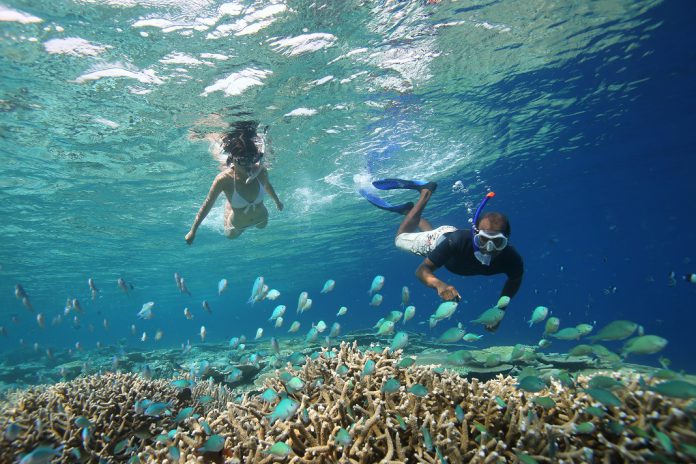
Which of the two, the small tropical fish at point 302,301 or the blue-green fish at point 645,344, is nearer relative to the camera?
the blue-green fish at point 645,344

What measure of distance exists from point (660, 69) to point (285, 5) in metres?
18.5

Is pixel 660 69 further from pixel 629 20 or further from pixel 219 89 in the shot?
pixel 219 89

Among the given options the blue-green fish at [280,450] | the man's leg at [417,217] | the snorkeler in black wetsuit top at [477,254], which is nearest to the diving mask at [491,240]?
the snorkeler in black wetsuit top at [477,254]

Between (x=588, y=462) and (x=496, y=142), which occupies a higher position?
(x=496, y=142)

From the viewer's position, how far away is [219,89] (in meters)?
11.7

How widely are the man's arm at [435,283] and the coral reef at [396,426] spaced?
5.18 feet

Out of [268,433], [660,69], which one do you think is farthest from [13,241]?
[660,69]

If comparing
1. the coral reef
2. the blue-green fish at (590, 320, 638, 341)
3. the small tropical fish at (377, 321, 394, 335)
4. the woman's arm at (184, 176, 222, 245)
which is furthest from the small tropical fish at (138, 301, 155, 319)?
the blue-green fish at (590, 320, 638, 341)

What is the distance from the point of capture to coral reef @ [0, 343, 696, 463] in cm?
313

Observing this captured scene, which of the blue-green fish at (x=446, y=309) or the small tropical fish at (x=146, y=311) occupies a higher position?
the blue-green fish at (x=446, y=309)

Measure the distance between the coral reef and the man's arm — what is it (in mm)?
1578

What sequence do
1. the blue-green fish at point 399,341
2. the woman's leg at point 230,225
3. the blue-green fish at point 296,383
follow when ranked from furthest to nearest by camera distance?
the woman's leg at point 230,225 → the blue-green fish at point 399,341 → the blue-green fish at point 296,383

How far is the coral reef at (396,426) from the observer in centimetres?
313

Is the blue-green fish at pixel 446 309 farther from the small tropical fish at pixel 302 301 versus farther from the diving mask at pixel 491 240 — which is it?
the small tropical fish at pixel 302 301
